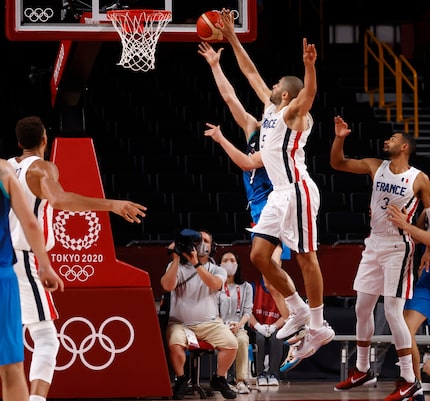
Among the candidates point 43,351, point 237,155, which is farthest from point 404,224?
point 43,351

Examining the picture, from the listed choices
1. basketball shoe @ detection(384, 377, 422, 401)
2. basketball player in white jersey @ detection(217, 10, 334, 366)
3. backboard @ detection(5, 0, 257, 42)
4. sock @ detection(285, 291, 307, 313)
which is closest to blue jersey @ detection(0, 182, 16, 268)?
basketball player in white jersey @ detection(217, 10, 334, 366)

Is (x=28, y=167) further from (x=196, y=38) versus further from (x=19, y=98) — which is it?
(x=19, y=98)

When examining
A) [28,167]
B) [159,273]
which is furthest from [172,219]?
[28,167]

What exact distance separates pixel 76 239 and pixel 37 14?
2.41 metres

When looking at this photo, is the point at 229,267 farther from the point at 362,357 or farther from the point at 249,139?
the point at 249,139

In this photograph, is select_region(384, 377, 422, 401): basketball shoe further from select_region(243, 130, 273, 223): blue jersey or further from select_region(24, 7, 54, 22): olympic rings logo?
select_region(24, 7, 54, 22): olympic rings logo

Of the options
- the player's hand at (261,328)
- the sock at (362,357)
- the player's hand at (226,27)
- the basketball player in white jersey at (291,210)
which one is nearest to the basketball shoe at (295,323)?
the basketball player in white jersey at (291,210)

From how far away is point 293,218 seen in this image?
7.70 m

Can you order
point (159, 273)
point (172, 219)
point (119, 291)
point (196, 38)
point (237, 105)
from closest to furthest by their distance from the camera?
point (237, 105) → point (196, 38) → point (119, 291) → point (159, 273) → point (172, 219)

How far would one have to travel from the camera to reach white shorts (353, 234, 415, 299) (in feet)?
29.6

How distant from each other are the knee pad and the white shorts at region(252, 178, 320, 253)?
1768 mm

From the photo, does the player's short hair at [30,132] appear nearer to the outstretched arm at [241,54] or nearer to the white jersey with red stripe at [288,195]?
the white jersey with red stripe at [288,195]

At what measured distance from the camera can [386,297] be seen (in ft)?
29.7

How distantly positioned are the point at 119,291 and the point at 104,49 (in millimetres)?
10856
